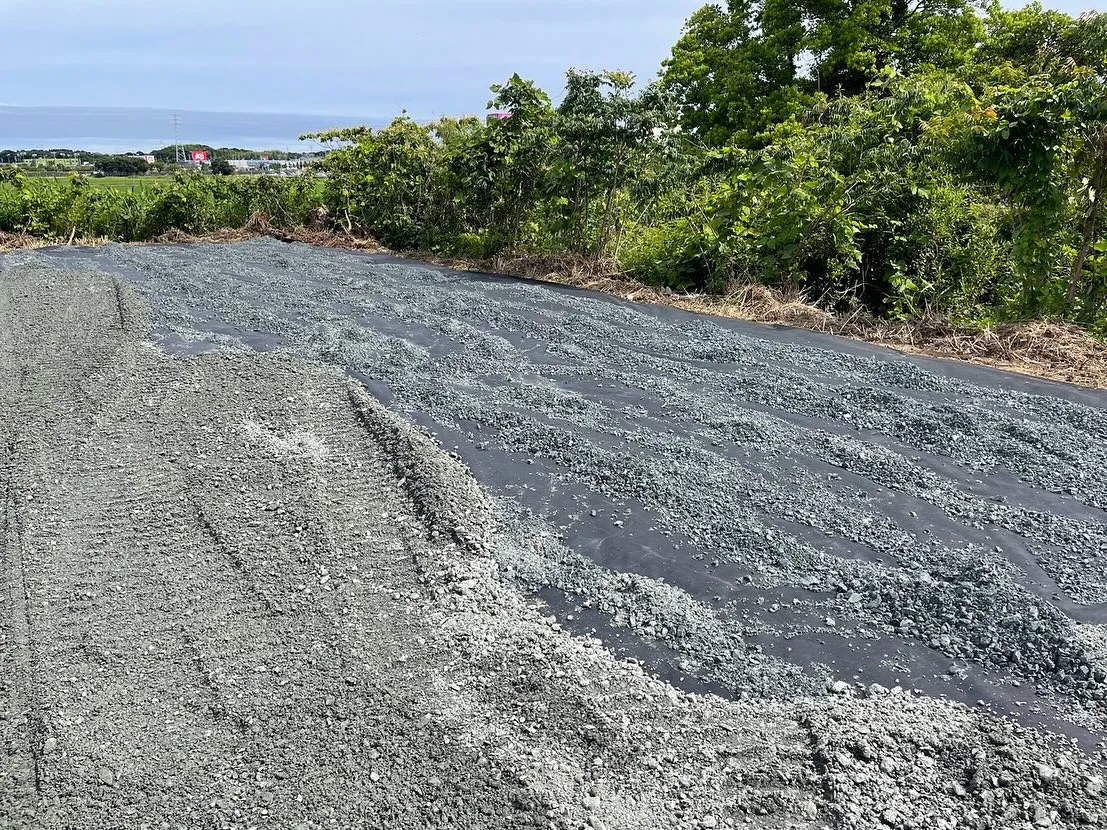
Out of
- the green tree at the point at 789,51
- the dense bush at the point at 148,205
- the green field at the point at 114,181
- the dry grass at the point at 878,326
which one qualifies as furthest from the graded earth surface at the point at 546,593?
the green tree at the point at 789,51

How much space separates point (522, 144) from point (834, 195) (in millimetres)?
3198

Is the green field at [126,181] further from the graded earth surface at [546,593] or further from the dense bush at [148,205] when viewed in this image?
the graded earth surface at [546,593]

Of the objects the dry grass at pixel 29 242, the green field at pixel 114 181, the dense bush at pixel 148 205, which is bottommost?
the dry grass at pixel 29 242

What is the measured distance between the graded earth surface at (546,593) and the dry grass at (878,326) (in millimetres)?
430

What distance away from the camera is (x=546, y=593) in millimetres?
2566

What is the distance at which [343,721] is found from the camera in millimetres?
1979

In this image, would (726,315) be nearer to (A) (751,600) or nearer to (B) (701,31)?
(A) (751,600)

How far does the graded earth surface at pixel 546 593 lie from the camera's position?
1816 mm

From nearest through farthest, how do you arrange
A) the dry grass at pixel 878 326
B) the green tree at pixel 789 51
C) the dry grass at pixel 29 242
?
the dry grass at pixel 878 326 < the dry grass at pixel 29 242 < the green tree at pixel 789 51

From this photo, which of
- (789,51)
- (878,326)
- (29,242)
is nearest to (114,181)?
(29,242)

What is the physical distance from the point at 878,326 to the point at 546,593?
4.15m

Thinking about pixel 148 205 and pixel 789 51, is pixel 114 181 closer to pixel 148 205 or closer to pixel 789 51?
pixel 148 205

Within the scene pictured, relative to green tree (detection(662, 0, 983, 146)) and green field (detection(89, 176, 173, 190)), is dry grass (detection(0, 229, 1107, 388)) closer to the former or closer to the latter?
green field (detection(89, 176, 173, 190))

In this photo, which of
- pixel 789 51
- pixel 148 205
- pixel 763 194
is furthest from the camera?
pixel 789 51
